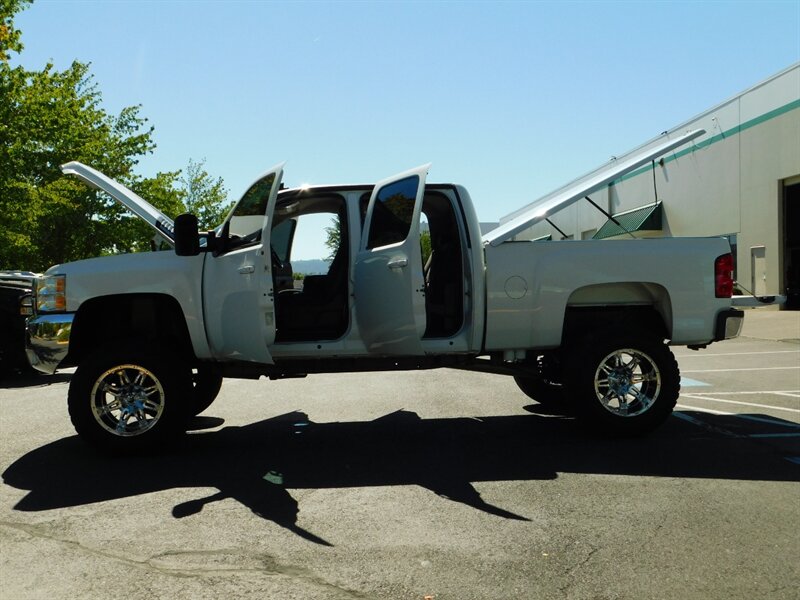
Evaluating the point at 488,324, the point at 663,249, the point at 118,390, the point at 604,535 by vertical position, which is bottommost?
the point at 604,535

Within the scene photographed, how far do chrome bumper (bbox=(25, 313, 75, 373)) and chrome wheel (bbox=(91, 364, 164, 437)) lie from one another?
417mm

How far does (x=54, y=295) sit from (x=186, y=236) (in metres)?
1.22

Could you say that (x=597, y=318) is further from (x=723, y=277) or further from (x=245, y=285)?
(x=245, y=285)

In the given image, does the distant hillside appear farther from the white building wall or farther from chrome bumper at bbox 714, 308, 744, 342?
the white building wall

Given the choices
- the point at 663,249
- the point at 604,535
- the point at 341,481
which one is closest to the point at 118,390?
the point at 341,481

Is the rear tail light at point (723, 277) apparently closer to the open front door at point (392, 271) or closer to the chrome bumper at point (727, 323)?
the chrome bumper at point (727, 323)

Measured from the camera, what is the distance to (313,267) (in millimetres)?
6953

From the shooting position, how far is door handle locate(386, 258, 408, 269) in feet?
19.2

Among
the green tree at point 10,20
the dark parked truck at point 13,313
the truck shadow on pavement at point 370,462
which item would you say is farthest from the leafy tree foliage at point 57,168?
the truck shadow on pavement at point 370,462

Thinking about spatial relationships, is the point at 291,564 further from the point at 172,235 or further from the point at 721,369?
the point at 721,369

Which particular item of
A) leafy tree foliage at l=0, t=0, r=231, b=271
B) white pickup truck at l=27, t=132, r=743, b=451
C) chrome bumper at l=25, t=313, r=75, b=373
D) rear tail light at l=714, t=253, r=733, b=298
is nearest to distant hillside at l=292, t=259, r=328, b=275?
white pickup truck at l=27, t=132, r=743, b=451

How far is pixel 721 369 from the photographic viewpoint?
11391mm

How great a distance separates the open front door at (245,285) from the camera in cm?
583

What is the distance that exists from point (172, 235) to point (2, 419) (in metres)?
3.25
